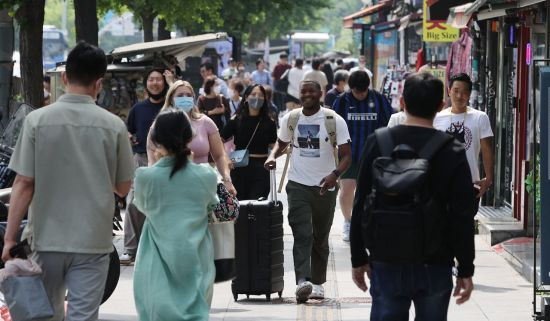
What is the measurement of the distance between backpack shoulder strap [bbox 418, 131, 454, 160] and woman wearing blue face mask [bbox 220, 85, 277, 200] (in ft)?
19.5

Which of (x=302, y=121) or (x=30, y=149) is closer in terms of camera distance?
(x=30, y=149)

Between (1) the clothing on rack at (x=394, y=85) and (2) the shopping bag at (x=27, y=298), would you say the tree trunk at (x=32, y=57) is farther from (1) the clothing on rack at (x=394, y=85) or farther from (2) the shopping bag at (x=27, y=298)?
(1) the clothing on rack at (x=394, y=85)

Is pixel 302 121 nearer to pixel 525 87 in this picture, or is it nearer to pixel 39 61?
pixel 525 87

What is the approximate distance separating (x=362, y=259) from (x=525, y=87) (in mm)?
8086

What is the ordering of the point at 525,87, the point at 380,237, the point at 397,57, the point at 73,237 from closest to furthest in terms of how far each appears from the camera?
the point at 380,237 < the point at 73,237 < the point at 525,87 < the point at 397,57

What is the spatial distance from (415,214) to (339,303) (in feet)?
15.2

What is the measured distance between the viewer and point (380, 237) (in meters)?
5.59

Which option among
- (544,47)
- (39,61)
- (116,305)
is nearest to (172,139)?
(116,305)

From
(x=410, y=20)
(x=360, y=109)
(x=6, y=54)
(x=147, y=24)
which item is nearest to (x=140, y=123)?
(x=360, y=109)

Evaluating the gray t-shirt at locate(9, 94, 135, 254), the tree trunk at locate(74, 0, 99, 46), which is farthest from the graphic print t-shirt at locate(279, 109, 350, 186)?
the tree trunk at locate(74, 0, 99, 46)

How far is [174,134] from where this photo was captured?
6586 mm

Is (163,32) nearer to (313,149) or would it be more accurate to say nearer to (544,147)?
(313,149)

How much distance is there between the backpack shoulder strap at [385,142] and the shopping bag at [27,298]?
1.67 m

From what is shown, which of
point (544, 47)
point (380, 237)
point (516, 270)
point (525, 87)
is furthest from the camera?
point (525, 87)
